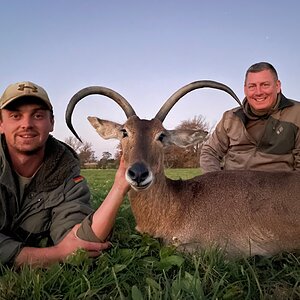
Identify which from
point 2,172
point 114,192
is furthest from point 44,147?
point 114,192

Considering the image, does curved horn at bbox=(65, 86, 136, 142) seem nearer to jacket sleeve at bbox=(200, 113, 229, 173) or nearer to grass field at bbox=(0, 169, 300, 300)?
grass field at bbox=(0, 169, 300, 300)

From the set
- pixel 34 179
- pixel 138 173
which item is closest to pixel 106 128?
pixel 34 179

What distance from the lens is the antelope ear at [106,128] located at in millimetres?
5852

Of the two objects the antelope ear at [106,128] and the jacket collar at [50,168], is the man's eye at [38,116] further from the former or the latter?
the antelope ear at [106,128]

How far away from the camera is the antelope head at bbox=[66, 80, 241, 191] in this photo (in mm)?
4668

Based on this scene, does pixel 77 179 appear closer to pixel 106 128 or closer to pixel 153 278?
pixel 106 128

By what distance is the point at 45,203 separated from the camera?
5117 millimetres

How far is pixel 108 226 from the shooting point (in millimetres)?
4535

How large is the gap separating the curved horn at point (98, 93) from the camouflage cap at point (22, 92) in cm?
46

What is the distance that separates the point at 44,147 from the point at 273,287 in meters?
3.24

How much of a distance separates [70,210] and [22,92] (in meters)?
1.55

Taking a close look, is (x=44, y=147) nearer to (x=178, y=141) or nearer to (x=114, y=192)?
(x=114, y=192)

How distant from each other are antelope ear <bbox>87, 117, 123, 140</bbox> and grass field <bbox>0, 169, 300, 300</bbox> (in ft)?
5.30

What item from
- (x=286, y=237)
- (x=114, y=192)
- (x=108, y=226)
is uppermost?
(x=114, y=192)
